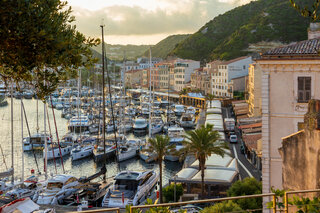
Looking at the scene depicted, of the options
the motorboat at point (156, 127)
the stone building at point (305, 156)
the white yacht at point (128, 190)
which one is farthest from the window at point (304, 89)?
→ the motorboat at point (156, 127)

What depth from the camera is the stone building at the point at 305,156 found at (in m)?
8.23

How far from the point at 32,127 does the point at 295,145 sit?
62.3m

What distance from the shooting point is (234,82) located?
8144cm

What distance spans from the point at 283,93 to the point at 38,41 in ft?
43.1

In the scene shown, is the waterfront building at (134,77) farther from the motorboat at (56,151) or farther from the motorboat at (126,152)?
the motorboat at (126,152)

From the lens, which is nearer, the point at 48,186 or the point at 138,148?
the point at 48,186

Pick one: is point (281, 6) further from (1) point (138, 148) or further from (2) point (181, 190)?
(2) point (181, 190)

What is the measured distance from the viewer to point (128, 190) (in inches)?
1061

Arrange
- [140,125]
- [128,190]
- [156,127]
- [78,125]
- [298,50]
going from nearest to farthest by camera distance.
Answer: [298,50], [128,190], [156,127], [78,125], [140,125]

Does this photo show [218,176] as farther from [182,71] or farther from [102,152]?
[182,71]

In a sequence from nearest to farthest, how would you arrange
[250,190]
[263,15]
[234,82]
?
1. [250,190]
2. [234,82]
3. [263,15]

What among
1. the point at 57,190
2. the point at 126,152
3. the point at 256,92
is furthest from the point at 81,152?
the point at 256,92

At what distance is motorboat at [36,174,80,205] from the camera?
27.6 metres

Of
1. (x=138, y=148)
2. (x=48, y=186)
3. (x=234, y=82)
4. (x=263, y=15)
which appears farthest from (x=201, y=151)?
(x=263, y=15)
